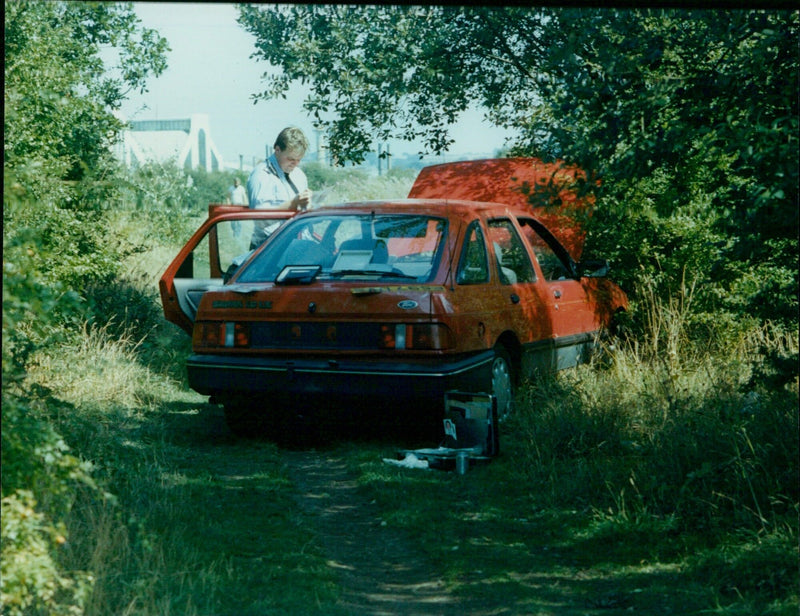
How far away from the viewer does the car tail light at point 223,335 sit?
26.5 feet

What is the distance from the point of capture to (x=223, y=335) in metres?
8.12

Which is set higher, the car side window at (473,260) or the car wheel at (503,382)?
the car side window at (473,260)

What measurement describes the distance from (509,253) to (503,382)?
118 centimetres

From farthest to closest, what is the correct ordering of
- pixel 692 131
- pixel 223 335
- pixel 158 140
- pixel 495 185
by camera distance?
1. pixel 158 140
2. pixel 495 185
3. pixel 223 335
4. pixel 692 131

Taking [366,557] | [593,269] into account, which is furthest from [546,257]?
[366,557]

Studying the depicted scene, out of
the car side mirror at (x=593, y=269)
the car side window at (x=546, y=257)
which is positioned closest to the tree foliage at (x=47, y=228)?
the car side window at (x=546, y=257)

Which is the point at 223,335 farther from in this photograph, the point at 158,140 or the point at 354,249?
the point at 158,140

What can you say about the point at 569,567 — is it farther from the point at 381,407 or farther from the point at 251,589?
the point at 381,407

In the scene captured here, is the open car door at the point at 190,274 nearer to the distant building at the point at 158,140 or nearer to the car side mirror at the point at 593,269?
the car side mirror at the point at 593,269

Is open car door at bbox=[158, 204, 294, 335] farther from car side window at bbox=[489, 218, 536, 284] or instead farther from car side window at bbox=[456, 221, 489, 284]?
car side window at bbox=[456, 221, 489, 284]

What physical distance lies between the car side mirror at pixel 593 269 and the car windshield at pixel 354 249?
217 centimetres

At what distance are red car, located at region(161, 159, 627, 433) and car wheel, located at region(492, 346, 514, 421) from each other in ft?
0.05

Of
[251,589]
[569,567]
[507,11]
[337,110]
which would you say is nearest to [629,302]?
[507,11]

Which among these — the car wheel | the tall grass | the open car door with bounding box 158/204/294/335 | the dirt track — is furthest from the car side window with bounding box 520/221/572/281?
the dirt track
